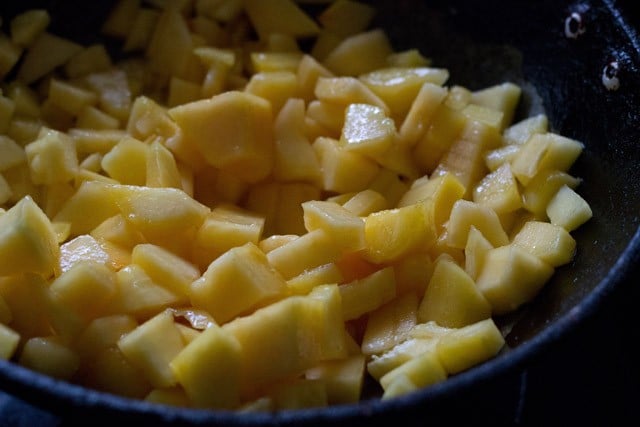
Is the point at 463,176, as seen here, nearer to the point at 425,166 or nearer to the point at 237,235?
the point at 425,166

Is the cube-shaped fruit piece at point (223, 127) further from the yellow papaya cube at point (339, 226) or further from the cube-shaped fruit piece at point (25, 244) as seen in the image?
the cube-shaped fruit piece at point (25, 244)

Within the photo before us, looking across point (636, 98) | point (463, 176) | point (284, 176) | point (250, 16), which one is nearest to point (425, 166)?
point (463, 176)

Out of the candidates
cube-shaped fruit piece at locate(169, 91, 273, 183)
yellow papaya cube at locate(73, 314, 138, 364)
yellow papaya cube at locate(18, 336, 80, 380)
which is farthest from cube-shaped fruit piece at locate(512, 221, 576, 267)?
yellow papaya cube at locate(18, 336, 80, 380)

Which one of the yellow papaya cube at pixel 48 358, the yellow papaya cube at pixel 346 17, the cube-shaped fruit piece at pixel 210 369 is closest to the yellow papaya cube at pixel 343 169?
the yellow papaya cube at pixel 346 17

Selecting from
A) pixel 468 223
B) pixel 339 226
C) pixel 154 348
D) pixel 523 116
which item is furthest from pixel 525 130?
pixel 154 348

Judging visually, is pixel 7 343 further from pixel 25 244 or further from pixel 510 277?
pixel 510 277
